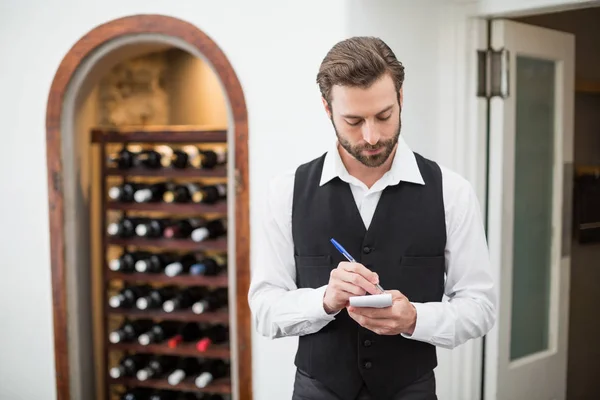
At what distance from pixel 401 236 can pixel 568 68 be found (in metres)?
1.93

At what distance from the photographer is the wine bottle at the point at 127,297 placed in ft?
11.4

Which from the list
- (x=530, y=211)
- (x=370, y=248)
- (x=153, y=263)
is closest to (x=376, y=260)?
(x=370, y=248)

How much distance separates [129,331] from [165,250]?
1.70ft

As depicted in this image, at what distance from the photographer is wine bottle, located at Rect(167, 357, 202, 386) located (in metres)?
3.31

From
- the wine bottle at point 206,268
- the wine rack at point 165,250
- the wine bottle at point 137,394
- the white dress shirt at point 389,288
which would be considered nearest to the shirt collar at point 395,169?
the white dress shirt at point 389,288

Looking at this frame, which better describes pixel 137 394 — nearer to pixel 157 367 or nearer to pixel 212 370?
pixel 157 367

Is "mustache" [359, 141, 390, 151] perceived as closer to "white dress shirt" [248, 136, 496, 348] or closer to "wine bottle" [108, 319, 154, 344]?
"white dress shirt" [248, 136, 496, 348]

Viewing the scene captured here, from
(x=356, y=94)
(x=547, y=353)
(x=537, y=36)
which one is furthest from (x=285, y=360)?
(x=537, y=36)

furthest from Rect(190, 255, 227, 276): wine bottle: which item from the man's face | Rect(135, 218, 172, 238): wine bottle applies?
the man's face

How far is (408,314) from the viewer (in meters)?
1.57

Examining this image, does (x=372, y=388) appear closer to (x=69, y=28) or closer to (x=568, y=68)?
(x=568, y=68)

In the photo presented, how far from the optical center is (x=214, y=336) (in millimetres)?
3396

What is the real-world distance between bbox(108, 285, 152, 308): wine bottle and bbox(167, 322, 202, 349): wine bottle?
0.29m

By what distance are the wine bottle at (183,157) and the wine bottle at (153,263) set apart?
51 cm
